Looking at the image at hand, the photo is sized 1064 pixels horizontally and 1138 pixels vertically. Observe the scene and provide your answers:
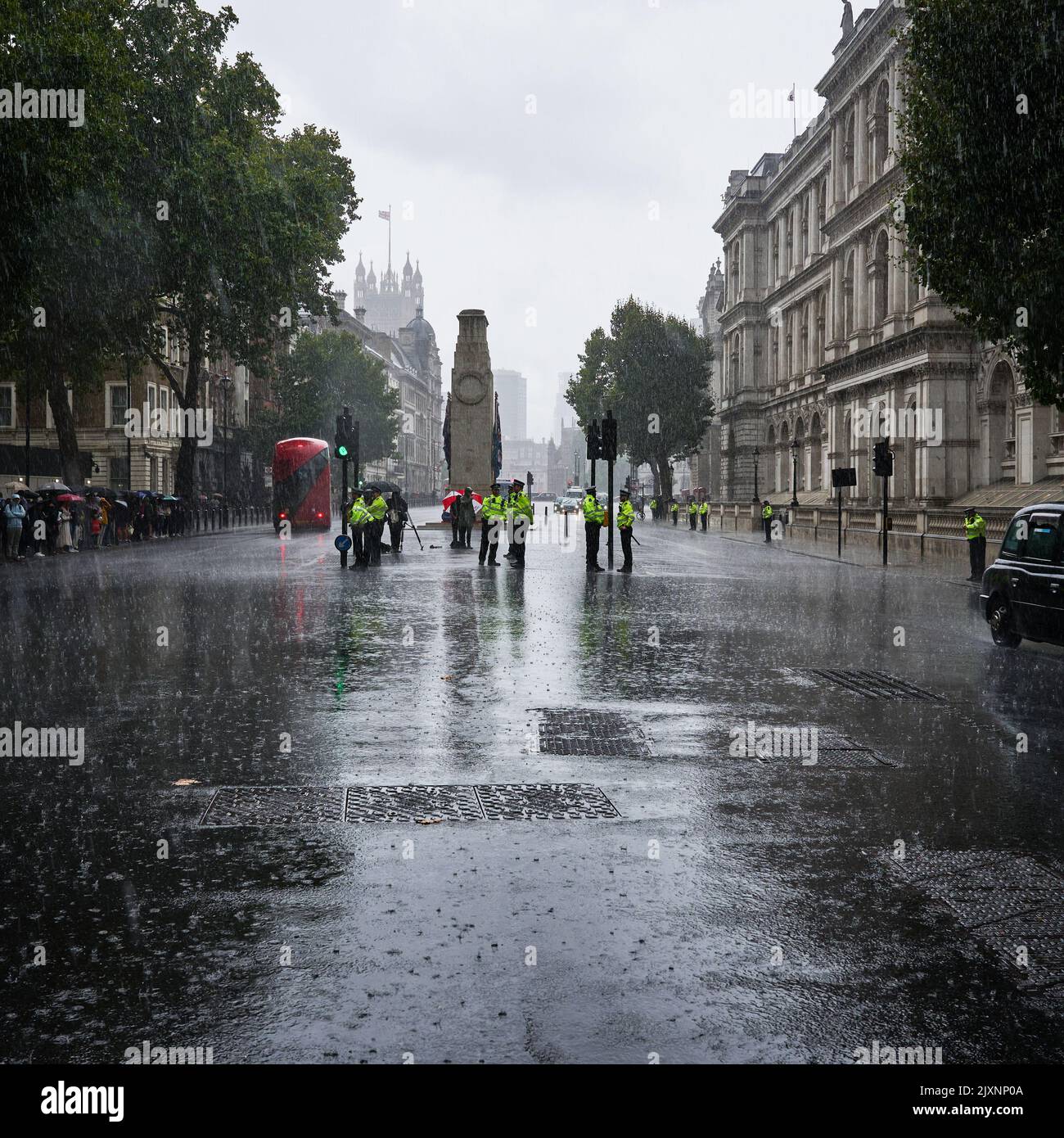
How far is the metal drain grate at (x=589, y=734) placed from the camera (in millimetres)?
7841

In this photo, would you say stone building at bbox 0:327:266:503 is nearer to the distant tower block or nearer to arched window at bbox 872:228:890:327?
the distant tower block

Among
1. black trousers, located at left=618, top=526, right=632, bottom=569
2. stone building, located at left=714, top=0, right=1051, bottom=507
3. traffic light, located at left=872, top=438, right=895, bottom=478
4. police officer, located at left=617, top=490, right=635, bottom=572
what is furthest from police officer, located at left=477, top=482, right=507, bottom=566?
stone building, located at left=714, top=0, right=1051, bottom=507

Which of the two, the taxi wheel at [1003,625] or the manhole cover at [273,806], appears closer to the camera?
the manhole cover at [273,806]

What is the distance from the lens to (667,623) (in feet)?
52.2

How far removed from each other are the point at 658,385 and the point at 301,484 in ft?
109

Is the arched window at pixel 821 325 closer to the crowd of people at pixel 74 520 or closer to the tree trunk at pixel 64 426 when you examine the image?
the crowd of people at pixel 74 520

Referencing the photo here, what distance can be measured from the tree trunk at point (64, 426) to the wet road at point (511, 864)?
3140cm

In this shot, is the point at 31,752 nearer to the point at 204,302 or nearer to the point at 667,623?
the point at 667,623

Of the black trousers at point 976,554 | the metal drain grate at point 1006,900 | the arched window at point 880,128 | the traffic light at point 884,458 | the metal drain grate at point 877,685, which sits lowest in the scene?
the metal drain grate at point 877,685

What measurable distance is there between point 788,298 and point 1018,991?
72.8m

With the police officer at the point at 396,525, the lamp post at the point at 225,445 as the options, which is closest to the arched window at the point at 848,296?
the lamp post at the point at 225,445

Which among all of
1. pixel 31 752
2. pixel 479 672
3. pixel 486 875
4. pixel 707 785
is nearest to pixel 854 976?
pixel 486 875

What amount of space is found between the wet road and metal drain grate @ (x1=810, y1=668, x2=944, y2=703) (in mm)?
207

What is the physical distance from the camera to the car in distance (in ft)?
40.5
